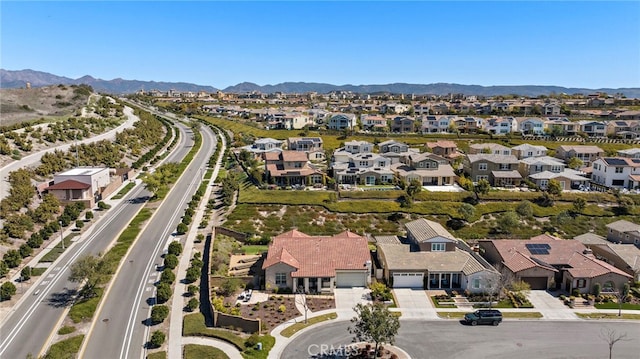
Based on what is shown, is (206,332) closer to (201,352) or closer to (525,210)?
(201,352)

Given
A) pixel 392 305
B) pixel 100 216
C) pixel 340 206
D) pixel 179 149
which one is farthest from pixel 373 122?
pixel 392 305

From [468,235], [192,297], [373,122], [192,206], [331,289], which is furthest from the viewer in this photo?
[373,122]

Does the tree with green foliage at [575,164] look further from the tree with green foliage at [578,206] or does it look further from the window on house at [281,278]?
the window on house at [281,278]

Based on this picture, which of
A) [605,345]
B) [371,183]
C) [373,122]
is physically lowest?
[605,345]

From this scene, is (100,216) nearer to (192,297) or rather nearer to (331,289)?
(192,297)

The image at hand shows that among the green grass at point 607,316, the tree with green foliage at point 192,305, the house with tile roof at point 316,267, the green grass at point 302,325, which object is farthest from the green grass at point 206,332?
the green grass at point 607,316

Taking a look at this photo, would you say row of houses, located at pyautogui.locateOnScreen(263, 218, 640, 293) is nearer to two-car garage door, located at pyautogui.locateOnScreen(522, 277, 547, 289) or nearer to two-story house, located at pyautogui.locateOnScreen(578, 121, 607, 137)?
two-car garage door, located at pyautogui.locateOnScreen(522, 277, 547, 289)

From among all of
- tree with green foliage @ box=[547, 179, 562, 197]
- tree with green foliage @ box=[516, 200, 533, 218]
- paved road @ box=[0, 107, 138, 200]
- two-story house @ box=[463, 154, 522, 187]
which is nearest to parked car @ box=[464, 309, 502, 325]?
tree with green foliage @ box=[516, 200, 533, 218]

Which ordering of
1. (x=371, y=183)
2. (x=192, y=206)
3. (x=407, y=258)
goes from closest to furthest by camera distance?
(x=407, y=258) < (x=192, y=206) < (x=371, y=183)
